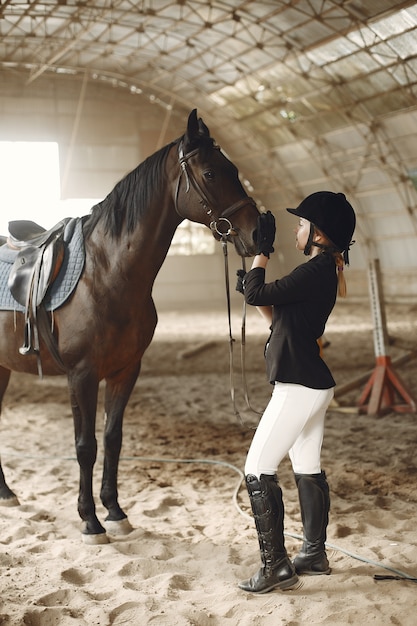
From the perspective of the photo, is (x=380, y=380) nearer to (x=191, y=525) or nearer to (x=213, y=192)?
(x=191, y=525)

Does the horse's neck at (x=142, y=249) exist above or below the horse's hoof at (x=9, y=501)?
above

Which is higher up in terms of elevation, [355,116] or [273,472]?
[355,116]

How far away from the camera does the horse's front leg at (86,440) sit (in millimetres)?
3465

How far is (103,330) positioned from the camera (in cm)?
346

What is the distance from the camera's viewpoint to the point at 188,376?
9.24m

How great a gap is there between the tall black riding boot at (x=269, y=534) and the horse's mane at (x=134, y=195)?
153 centimetres

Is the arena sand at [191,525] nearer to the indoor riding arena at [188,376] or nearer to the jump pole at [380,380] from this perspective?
the indoor riding arena at [188,376]

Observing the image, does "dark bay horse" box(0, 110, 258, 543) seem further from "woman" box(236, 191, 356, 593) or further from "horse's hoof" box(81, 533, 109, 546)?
"woman" box(236, 191, 356, 593)

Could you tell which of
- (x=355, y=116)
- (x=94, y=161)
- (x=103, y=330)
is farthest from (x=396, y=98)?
(x=103, y=330)

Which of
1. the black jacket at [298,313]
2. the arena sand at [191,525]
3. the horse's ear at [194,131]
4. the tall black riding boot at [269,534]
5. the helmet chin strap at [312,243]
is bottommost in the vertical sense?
the arena sand at [191,525]

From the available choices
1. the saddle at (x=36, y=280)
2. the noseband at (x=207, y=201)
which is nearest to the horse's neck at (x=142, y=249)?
Answer: the noseband at (x=207, y=201)

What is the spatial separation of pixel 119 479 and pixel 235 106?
15.1 m

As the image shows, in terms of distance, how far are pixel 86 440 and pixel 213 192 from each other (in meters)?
1.48

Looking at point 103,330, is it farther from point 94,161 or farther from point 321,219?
point 94,161
